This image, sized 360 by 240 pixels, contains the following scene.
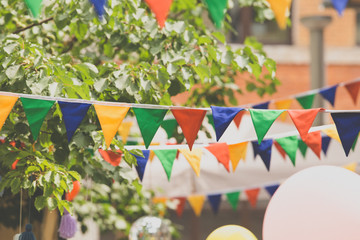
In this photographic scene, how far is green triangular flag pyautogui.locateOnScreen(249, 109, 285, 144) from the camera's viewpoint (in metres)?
4.22

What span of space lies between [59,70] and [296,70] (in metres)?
7.71

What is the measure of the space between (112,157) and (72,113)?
1.01m

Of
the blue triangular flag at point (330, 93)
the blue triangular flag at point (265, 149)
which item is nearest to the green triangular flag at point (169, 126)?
the blue triangular flag at point (265, 149)

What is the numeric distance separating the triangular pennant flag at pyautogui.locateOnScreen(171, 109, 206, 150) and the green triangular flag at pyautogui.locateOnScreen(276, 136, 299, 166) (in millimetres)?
1422

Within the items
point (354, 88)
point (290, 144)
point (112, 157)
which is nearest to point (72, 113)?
point (112, 157)

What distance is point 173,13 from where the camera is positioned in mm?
6523

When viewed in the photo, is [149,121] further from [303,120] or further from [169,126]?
[169,126]

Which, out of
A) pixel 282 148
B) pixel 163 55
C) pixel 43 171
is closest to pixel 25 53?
pixel 43 171

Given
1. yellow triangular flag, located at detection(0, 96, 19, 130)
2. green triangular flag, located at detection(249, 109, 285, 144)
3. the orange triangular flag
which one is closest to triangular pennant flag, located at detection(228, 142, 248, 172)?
the orange triangular flag

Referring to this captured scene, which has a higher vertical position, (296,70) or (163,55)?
(296,70)

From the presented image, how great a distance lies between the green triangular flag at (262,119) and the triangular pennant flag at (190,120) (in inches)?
12.2

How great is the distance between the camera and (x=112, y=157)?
495 cm

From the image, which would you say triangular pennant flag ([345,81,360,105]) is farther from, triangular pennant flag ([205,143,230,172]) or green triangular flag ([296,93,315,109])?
triangular pennant flag ([205,143,230,172])

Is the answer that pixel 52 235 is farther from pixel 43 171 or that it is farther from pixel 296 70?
pixel 296 70
